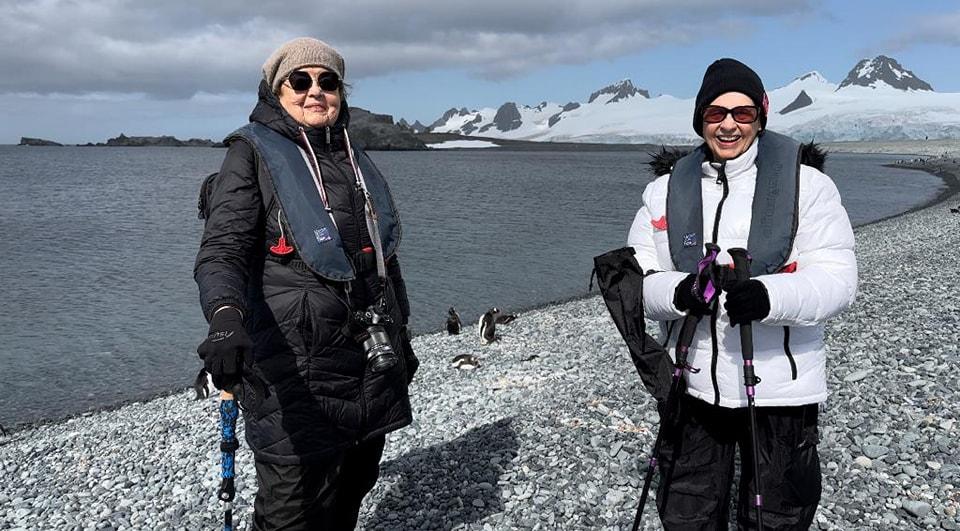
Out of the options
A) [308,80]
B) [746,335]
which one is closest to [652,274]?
[746,335]

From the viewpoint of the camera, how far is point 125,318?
19.4 m

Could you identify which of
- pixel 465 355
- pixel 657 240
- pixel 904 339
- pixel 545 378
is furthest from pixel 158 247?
pixel 657 240

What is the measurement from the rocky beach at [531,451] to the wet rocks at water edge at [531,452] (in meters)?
0.02

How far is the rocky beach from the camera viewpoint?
19.4 feet

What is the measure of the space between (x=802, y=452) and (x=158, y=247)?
33.4 m

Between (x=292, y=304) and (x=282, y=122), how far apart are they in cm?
94

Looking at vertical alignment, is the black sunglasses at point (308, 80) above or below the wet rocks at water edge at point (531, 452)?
above

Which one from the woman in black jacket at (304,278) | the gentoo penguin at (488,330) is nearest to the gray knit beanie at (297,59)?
the woman in black jacket at (304,278)

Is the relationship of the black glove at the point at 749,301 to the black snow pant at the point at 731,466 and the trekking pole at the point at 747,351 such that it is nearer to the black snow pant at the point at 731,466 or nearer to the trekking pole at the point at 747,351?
the trekking pole at the point at 747,351

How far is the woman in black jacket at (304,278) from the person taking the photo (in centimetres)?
344

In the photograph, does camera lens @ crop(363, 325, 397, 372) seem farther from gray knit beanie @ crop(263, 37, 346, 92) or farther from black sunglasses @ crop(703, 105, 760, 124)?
black sunglasses @ crop(703, 105, 760, 124)

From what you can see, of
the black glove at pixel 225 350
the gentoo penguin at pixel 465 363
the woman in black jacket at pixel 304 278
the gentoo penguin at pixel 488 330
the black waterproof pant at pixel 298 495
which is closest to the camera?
the black glove at pixel 225 350

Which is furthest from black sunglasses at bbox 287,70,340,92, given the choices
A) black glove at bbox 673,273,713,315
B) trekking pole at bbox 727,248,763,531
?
trekking pole at bbox 727,248,763,531

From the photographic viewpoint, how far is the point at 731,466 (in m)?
4.00
